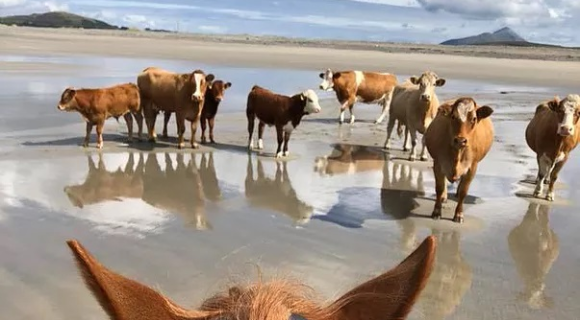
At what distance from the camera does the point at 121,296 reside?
141 cm

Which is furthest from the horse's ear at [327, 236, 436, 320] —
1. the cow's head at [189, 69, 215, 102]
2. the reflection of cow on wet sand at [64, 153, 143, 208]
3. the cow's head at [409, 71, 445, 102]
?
the cow's head at [189, 69, 215, 102]

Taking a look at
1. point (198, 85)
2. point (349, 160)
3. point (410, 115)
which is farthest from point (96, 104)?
point (410, 115)

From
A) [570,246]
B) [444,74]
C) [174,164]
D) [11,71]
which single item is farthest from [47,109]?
[444,74]

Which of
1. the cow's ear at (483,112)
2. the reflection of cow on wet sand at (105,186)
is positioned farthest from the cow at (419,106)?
the reflection of cow on wet sand at (105,186)

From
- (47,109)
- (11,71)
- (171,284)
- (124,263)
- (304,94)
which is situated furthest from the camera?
(11,71)

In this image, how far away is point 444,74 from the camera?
107ft

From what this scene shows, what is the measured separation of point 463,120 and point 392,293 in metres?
6.59

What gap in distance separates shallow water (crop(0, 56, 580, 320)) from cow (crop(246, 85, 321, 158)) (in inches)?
18.5

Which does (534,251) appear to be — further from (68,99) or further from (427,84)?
(68,99)

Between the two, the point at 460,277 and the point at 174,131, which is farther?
the point at 174,131

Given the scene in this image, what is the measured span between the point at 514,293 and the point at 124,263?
373cm

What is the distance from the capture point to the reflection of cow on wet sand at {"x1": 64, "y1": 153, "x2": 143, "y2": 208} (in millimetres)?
8196

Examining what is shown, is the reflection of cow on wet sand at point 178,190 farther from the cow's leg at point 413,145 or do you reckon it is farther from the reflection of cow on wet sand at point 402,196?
the cow's leg at point 413,145

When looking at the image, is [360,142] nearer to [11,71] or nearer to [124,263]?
[124,263]
